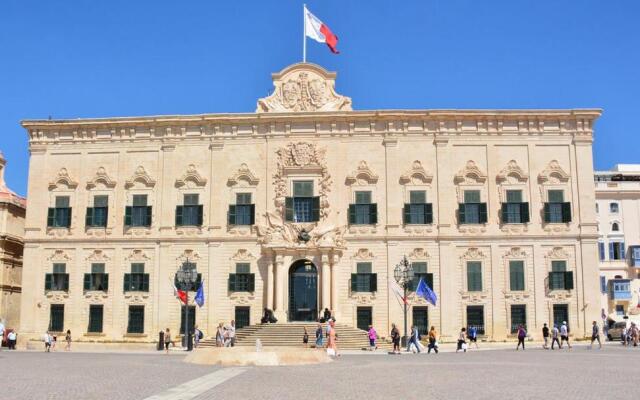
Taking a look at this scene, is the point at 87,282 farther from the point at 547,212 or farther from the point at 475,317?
the point at 547,212

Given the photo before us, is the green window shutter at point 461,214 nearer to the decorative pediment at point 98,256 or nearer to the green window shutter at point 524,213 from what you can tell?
the green window shutter at point 524,213

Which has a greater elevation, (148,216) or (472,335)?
(148,216)

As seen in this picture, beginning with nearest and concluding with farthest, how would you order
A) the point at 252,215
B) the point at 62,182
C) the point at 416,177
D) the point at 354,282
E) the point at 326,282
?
the point at 326,282, the point at 354,282, the point at 416,177, the point at 252,215, the point at 62,182

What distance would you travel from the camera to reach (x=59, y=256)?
1713 inches

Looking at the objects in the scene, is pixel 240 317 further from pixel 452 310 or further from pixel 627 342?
pixel 627 342

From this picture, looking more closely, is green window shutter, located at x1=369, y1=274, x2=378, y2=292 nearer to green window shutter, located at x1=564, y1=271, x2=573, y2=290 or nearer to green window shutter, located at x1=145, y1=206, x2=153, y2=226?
green window shutter, located at x1=564, y1=271, x2=573, y2=290

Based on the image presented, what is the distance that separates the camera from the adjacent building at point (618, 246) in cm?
6000

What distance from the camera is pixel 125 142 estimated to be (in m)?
44.4

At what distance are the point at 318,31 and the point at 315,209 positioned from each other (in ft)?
35.5

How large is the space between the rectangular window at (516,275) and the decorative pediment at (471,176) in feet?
16.6

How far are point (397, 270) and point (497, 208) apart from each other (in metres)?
7.92

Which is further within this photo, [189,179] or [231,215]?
[189,179]

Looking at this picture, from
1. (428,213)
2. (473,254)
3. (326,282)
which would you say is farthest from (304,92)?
(473,254)

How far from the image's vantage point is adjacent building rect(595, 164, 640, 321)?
6000 cm
